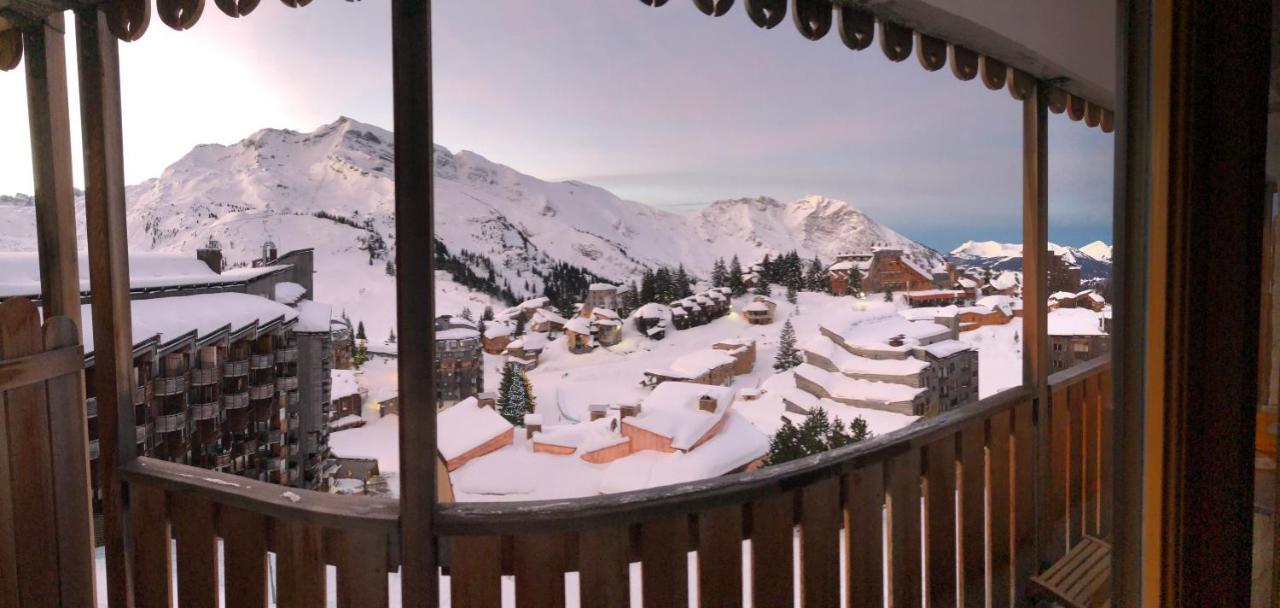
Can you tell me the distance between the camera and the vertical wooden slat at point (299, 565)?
117cm

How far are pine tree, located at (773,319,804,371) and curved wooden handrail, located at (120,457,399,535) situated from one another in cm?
318

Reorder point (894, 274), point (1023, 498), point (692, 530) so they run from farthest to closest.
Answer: point (894, 274), point (1023, 498), point (692, 530)

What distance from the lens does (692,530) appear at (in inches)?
46.9

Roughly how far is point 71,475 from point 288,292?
190 centimetres

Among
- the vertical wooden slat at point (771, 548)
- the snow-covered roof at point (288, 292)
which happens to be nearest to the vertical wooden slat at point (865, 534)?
the vertical wooden slat at point (771, 548)

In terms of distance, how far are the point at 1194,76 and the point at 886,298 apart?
3.32 meters

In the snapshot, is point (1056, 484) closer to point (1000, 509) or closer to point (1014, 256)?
point (1000, 509)

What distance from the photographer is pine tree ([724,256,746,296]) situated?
3883 mm

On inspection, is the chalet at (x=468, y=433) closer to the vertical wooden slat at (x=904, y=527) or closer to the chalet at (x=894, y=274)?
the vertical wooden slat at (x=904, y=527)

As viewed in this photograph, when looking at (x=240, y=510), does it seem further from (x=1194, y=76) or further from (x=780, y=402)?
(x=780, y=402)

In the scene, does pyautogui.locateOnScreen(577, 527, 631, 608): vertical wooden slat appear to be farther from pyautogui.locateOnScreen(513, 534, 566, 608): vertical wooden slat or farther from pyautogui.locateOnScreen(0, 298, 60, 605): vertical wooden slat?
pyautogui.locateOnScreen(0, 298, 60, 605): vertical wooden slat

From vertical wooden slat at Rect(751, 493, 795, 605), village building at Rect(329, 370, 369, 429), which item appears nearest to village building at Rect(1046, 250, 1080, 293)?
vertical wooden slat at Rect(751, 493, 795, 605)

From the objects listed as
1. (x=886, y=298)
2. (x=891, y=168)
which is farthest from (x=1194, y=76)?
(x=891, y=168)

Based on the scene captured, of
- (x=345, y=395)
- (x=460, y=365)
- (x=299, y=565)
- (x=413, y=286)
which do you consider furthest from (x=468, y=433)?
(x=413, y=286)
